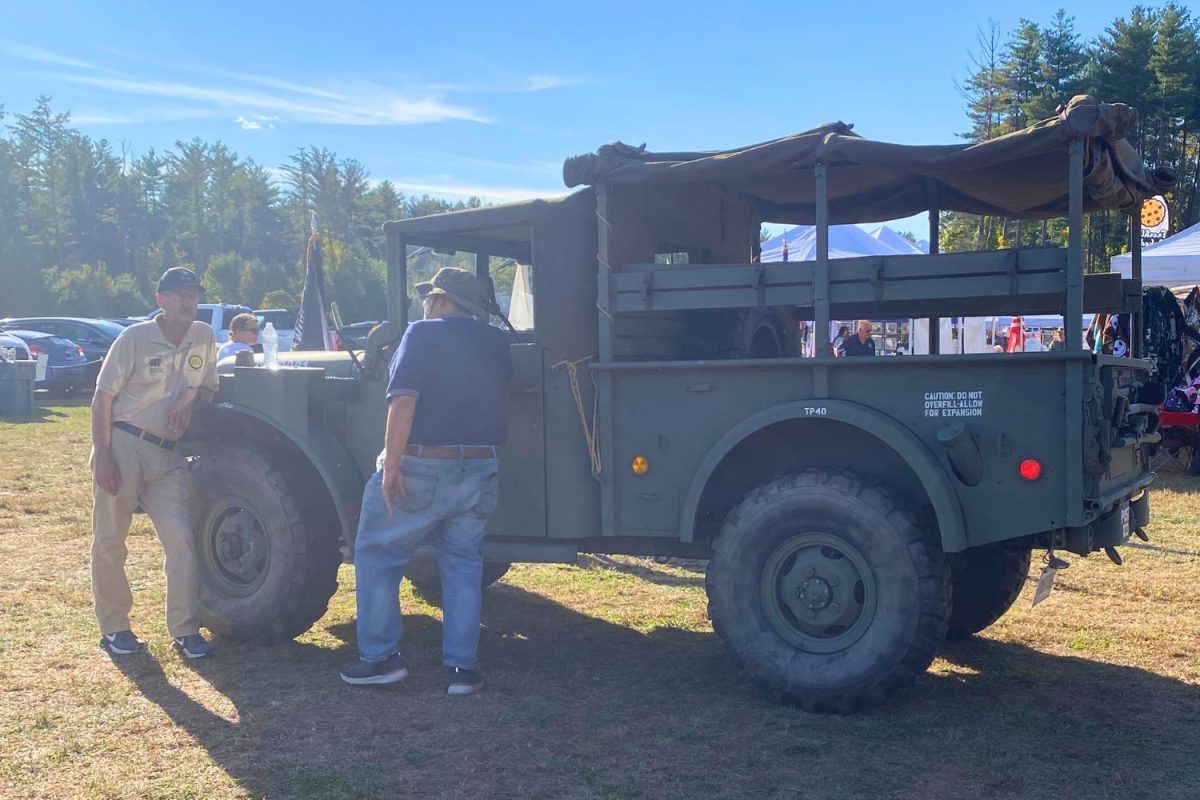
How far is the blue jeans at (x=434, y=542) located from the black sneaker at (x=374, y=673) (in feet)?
0.12

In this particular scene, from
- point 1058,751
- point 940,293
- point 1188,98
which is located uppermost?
point 1188,98

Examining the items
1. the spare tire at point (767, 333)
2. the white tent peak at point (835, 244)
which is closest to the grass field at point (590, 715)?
the spare tire at point (767, 333)

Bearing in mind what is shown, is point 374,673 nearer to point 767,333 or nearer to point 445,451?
point 445,451

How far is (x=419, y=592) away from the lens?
Result: 285 inches

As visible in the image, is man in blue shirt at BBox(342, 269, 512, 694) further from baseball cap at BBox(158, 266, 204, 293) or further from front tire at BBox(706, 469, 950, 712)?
baseball cap at BBox(158, 266, 204, 293)

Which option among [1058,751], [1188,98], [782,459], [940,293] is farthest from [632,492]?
[1188,98]

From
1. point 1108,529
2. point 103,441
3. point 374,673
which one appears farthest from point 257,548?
point 1108,529

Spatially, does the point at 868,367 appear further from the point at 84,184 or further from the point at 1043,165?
the point at 84,184

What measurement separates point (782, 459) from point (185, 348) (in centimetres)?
299

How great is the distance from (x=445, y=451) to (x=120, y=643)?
2001 millimetres

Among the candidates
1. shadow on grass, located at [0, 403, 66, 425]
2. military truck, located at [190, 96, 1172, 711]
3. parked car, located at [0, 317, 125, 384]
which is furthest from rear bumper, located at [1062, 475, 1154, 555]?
parked car, located at [0, 317, 125, 384]

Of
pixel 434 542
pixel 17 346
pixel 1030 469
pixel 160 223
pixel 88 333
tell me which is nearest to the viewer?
pixel 1030 469

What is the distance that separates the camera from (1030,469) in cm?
443

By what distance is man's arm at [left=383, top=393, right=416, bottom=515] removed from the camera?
4.93 metres
